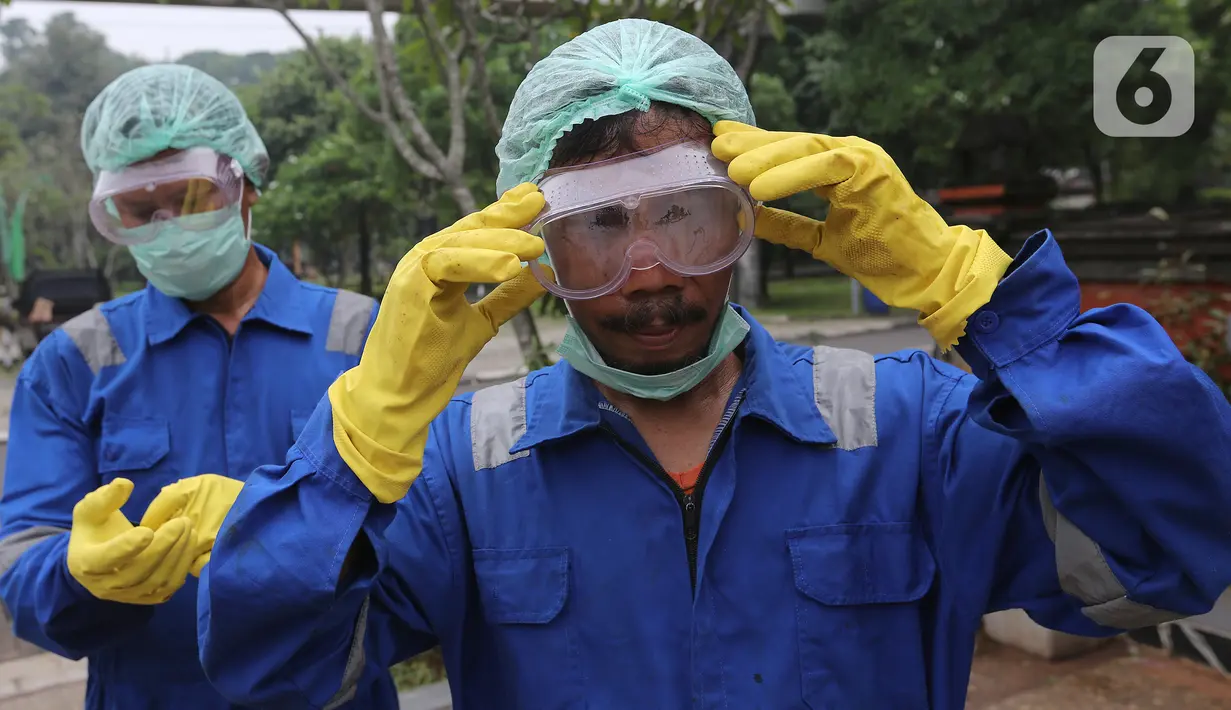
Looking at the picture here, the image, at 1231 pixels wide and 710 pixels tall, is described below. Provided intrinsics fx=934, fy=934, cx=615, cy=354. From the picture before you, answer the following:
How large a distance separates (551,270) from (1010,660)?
375 centimetres

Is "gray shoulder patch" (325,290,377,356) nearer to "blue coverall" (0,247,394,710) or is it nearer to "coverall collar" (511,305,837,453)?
"blue coverall" (0,247,394,710)

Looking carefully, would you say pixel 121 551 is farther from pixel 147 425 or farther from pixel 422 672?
pixel 422 672

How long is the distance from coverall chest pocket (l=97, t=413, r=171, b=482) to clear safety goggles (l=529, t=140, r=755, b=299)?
3.88 feet

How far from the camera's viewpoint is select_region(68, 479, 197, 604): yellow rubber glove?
1.81 meters

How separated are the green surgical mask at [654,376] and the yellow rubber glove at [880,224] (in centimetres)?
25

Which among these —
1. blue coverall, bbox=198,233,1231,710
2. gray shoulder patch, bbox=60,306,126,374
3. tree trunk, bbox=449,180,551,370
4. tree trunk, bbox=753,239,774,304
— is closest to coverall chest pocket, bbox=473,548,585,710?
blue coverall, bbox=198,233,1231,710

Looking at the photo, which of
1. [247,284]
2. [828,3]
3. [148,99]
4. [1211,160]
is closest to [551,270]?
[247,284]

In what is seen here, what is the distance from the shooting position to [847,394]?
168cm

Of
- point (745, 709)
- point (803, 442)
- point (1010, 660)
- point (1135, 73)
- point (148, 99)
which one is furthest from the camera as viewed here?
point (1135, 73)

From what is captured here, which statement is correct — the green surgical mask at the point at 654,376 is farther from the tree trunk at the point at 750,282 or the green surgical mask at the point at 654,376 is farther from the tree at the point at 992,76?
Answer: the tree trunk at the point at 750,282

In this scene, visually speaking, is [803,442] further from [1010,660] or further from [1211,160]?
[1211,160]

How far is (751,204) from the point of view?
161 cm

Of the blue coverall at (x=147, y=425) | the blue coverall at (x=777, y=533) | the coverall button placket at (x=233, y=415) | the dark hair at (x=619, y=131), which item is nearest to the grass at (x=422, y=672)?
the blue coverall at (x=147, y=425)

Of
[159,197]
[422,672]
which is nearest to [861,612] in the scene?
[159,197]
